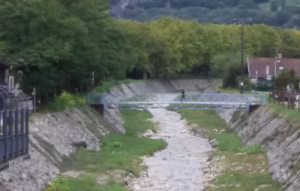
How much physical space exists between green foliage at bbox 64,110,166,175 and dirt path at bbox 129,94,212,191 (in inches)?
32.4

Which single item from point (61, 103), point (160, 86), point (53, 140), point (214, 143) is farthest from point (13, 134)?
point (160, 86)

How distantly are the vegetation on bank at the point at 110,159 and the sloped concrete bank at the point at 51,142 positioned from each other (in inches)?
25.8

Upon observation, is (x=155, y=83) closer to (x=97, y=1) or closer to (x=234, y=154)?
(x=97, y=1)

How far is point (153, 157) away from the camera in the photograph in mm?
42625

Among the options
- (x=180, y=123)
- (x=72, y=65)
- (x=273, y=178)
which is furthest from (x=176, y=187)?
(x=180, y=123)

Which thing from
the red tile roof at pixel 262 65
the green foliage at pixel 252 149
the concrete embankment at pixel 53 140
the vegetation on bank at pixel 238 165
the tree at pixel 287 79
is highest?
the red tile roof at pixel 262 65

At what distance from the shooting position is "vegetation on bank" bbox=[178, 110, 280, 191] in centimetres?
3108

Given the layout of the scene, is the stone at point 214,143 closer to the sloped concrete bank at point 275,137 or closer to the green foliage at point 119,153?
the sloped concrete bank at point 275,137

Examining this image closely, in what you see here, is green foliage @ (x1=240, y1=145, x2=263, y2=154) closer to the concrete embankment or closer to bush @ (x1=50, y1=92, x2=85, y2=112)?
the concrete embankment

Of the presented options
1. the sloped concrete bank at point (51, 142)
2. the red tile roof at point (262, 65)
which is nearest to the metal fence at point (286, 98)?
the sloped concrete bank at point (51, 142)

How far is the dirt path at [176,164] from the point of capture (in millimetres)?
32625

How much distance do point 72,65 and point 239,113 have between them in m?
17.4

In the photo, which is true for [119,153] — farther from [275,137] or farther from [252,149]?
[275,137]

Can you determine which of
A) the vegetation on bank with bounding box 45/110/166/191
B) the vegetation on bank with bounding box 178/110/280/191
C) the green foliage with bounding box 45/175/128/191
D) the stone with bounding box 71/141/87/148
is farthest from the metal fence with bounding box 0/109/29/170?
the stone with bounding box 71/141/87/148
